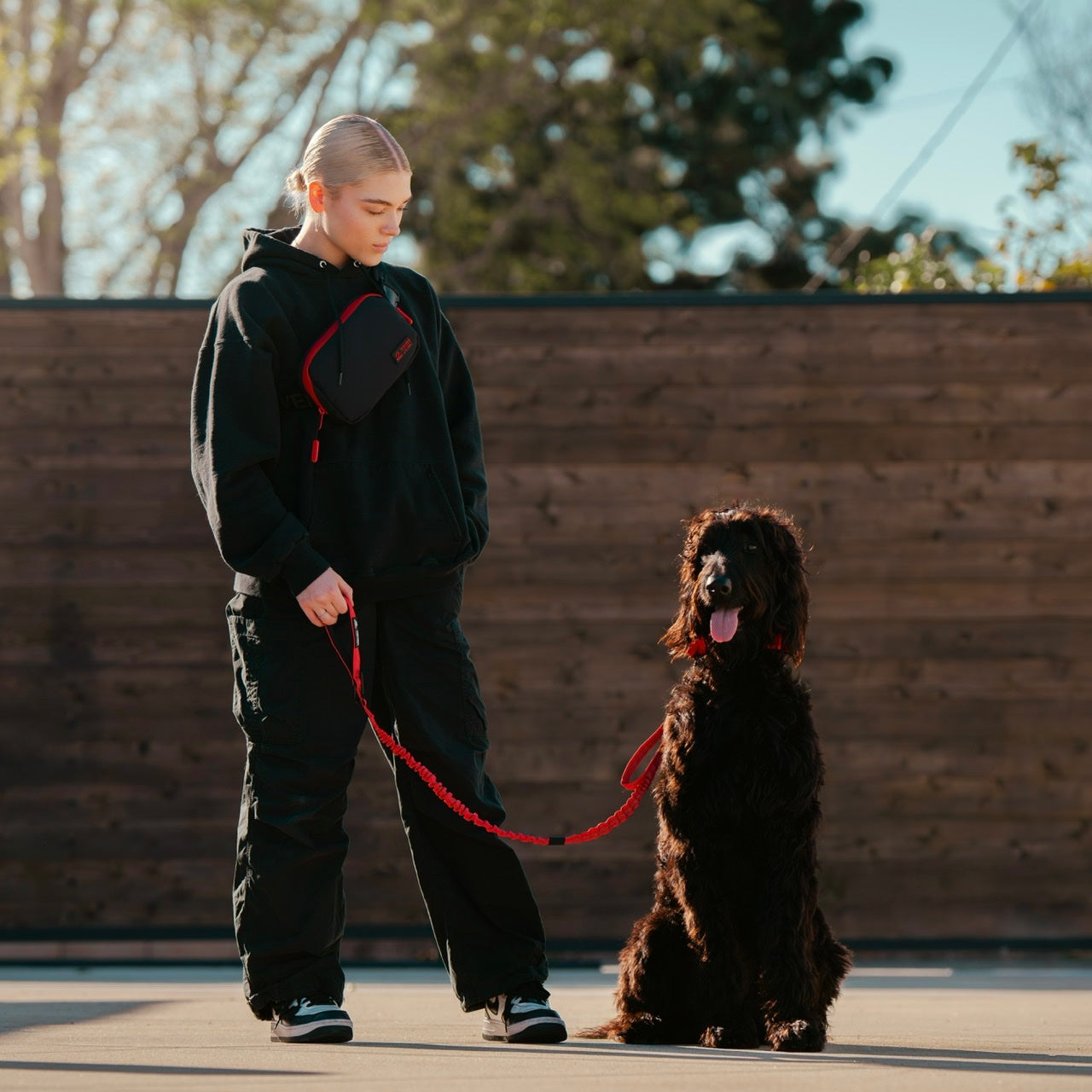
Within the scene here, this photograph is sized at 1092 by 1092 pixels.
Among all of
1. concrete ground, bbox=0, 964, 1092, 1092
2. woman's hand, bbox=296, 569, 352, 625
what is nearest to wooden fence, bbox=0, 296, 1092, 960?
concrete ground, bbox=0, 964, 1092, 1092

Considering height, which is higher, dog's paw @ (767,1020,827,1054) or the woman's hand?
the woman's hand

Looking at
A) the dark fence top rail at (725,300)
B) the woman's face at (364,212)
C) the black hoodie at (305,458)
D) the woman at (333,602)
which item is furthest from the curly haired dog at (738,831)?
the dark fence top rail at (725,300)

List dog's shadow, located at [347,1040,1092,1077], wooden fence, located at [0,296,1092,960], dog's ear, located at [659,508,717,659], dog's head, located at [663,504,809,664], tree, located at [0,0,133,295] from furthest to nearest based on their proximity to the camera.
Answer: tree, located at [0,0,133,295]
wooden fence, located at [0,296,1092,960]
dog's ear, located at [659,508,717,659]
dog's head, located at [663,504,809,664]
dog's shadow, located at [347,1040,1092,1077]

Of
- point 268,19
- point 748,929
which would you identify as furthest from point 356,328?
point 268,19

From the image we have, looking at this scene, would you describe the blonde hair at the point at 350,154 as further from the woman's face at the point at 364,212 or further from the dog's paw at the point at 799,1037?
the dog's paw at the point at 799,1037

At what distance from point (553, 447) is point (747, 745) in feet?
7.95

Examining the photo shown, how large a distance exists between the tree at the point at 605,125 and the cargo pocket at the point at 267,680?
50.5 ft

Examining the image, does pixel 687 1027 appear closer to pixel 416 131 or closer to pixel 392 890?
pixel 392 890

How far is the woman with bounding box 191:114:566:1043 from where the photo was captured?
120 inches

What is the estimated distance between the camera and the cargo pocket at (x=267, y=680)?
3068 mm

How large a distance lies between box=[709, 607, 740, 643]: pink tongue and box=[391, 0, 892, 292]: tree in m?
15.4

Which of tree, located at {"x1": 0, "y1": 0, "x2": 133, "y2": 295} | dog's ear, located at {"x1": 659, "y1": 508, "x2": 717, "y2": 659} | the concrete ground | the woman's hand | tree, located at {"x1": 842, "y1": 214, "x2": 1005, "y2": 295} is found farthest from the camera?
tree, located at {"x1": 0, "y1": 0, "x2": 133, "y2": 295}

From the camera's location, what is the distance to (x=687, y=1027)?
10.5ft

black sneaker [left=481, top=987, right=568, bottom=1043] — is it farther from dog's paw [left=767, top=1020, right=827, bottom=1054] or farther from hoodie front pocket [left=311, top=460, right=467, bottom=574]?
hoodie front pocket [left=311, top=460, right=467, bottom=574]
